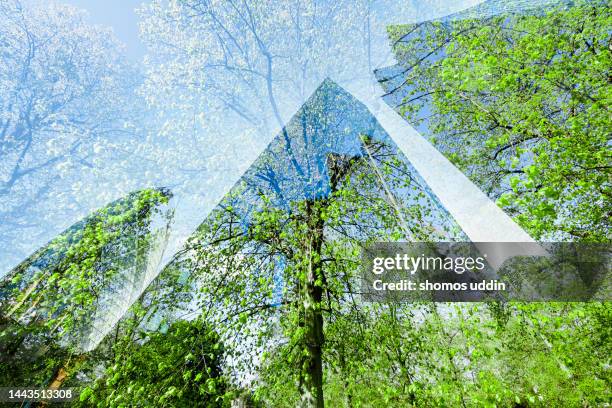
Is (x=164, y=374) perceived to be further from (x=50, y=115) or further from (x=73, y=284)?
(x=50, y=115)

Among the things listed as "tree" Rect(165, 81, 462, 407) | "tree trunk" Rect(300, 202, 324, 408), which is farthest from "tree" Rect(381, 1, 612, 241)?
"tree trunk" Rect(300, 202, 324, 408)

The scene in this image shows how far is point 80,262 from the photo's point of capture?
5.39m

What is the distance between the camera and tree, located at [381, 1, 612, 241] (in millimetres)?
5395

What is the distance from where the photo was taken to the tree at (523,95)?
539cm

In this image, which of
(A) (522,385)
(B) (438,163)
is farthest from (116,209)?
(A) (522,385)

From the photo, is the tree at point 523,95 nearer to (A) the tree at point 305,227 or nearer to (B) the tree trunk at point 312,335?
(A) the tree at point 305,227

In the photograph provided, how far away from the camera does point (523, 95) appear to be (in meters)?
7.14

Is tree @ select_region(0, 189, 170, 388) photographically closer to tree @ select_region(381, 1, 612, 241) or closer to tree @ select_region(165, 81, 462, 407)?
tree @ select_region(165, 81, 462, 407)

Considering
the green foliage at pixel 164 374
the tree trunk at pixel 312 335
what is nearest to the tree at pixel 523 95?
the tree trunk at pixel 312 335

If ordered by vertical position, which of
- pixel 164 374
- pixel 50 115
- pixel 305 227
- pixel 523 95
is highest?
pixel 523 95
